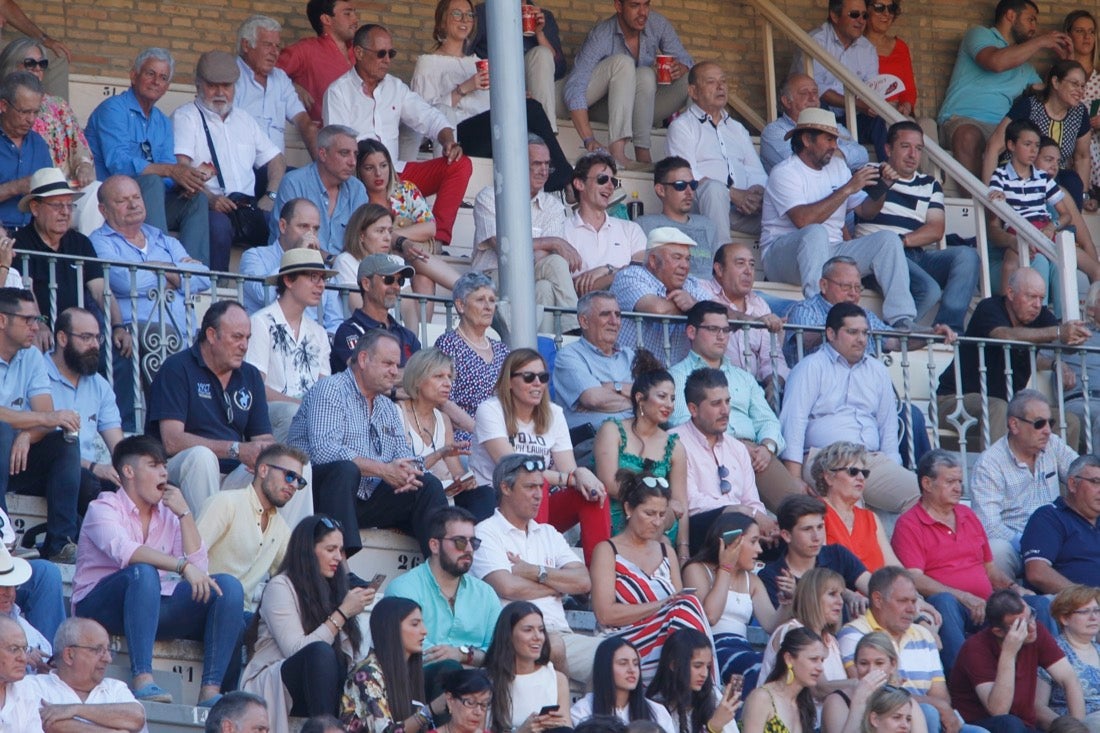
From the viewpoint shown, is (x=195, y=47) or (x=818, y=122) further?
(x=195, y=47)

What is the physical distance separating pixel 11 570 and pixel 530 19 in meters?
6.94

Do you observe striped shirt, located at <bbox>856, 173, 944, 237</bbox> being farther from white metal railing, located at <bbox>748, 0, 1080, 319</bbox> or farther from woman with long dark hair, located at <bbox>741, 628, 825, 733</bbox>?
woman with long dark hair, located at <bbox>741, 628, 825, 733</bbox>

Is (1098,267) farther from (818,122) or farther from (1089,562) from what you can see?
(1089,562)

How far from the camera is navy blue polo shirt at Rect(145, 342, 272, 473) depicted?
9.77m

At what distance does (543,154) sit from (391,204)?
0.95 meters

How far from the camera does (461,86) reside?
555 inches

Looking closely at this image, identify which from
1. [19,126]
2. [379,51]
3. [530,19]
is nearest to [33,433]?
[19,126]

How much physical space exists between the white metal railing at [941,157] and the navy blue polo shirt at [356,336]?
4.03m

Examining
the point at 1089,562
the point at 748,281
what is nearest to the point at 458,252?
the point at 748,281

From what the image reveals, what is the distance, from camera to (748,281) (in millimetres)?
12219

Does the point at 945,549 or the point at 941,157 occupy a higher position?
the point at 941,157

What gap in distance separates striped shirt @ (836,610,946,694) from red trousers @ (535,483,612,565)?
3.69ft

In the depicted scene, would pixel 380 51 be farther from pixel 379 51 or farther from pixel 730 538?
pixel 730 538

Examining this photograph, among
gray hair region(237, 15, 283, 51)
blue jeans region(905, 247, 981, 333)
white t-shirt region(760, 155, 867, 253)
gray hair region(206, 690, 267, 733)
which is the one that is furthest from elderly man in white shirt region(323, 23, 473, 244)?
gray hair region(206, 690, 267, 733)
